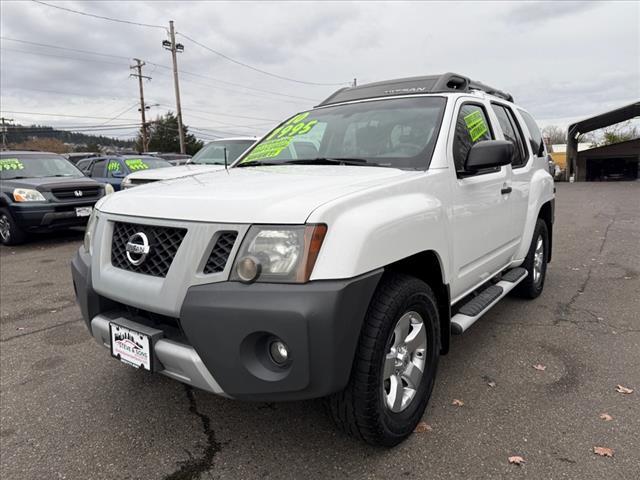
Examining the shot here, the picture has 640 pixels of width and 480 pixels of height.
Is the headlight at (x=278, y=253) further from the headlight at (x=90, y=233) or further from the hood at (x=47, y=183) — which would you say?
the hood at (x=47, y=183)

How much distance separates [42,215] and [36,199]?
0.30 meters

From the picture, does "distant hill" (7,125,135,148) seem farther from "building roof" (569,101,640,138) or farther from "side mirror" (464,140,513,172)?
"side mirror" (464,140,513,172)

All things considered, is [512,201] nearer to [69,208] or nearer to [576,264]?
[576,264]

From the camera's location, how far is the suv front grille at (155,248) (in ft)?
6.81

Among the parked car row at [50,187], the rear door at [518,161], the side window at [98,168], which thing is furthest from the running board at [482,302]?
the side window at [98,168]

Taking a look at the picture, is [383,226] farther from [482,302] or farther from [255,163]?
[255,163]

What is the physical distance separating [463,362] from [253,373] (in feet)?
6.25

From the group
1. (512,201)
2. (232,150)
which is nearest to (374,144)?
(512,201)

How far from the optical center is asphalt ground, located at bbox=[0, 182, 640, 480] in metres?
2.22

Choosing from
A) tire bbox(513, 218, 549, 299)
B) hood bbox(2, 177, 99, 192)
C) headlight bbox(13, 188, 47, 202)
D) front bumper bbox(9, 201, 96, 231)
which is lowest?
tire bbox(513, 218, 549, 299)

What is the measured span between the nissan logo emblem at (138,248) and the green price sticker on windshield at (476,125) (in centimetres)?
218

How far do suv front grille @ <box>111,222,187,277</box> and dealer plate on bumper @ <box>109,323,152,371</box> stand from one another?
282mm

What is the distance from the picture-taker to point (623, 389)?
113 inches

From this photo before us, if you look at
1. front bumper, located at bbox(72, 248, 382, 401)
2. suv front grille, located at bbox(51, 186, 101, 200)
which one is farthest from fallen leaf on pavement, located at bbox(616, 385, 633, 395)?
suv front grille, located at bbox(51, 186, 101, 200)
